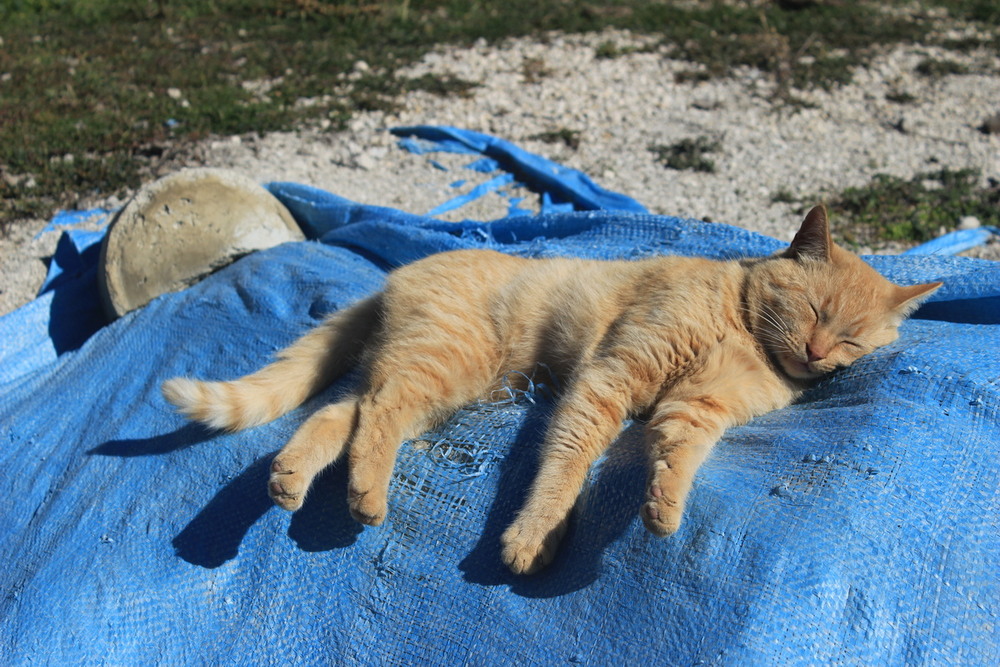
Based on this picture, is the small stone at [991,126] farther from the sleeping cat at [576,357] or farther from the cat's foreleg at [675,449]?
the cat's foreleg at [675,449]

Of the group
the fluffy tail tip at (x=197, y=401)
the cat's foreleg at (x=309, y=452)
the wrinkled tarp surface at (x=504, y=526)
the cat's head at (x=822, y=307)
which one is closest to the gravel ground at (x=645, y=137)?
the wrinkled tarp surface at (x=504, y=526)

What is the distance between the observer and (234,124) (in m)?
7.41

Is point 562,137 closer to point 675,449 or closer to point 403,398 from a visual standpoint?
point 403,398

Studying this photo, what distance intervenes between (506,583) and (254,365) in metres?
2.14

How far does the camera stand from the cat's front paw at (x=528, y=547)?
2.51 m

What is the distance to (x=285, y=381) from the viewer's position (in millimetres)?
3518

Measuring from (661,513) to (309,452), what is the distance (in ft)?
4.39

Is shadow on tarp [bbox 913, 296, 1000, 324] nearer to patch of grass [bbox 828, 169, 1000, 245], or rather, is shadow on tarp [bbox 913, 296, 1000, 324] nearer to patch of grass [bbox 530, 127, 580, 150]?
patch of grass [bbox 828, 169, 1000, 245]

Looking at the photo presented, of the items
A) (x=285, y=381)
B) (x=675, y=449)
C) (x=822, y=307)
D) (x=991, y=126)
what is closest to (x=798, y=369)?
(x=822, y=307)

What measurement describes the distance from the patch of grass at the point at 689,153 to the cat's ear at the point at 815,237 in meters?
3.79

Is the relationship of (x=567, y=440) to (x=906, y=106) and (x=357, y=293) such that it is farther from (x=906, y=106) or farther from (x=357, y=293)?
(x=906, y=106)

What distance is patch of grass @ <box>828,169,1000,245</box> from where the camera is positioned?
5.88 meters

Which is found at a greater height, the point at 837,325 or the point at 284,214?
the point at 837,325

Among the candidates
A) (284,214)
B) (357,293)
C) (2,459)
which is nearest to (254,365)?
(357,293)
